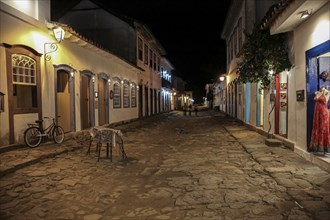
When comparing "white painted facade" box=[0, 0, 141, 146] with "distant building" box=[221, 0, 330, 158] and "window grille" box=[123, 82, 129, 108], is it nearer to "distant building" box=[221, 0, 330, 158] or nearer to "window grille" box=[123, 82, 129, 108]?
"window grille" box=[123, 82, 129, 108]

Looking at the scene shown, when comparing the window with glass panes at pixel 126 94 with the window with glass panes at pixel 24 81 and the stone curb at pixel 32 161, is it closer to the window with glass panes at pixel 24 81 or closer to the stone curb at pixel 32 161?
the window with glass panes at pixel 24 81

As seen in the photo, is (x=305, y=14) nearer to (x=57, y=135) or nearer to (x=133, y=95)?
(x=57, y=135)

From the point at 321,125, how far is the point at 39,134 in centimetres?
784

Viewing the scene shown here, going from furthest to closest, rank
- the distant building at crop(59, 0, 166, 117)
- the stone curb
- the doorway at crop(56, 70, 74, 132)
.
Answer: the distant building at crop(59, 0, 166, 117)
the doorway at crop(56, 70, 74, 132)
the stone curb

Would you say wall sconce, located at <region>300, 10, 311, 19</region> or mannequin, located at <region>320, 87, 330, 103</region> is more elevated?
wall sconce, located at <region>300, 10, 311, 19</region>

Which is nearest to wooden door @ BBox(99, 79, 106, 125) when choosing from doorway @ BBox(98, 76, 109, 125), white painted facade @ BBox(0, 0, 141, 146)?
doorway @ BBox(98, 76, 109, 125)

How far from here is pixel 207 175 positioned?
6.36 meters

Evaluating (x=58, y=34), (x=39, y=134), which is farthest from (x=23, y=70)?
(x=39, y=134)

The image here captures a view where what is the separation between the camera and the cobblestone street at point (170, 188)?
4.36 metres

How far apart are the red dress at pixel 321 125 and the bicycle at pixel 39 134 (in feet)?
25.1

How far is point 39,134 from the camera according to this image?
9.27 metres

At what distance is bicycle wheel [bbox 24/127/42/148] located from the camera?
8.76 metres

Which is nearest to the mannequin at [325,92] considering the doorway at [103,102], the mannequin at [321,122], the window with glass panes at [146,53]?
the mannequin at [321,122]

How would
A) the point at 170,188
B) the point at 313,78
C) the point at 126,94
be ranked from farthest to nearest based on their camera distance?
the point at 126,94, the point at 313,78, the point at 170,188
